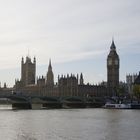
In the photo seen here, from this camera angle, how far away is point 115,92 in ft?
526

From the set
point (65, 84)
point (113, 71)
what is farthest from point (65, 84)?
point (113, 71)

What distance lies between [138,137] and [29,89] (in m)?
138

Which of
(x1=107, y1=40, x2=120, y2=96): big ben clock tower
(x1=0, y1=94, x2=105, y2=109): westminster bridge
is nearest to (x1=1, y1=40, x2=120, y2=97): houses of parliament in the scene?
(x1=107, y1=40, x2=120, y2=96): big ben clock tower

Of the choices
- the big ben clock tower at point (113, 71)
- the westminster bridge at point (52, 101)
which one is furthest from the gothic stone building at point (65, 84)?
the westminster bridge at point (52, 101)

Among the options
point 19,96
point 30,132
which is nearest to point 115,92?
point 19,96

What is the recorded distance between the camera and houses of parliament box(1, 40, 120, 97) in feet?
500

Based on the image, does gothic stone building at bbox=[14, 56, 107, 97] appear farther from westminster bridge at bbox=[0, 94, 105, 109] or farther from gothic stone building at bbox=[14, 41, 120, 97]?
westminster bridge at bbox=[0, 94, 105, 109]

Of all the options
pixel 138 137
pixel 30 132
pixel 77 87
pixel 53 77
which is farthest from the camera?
pixel 53 77

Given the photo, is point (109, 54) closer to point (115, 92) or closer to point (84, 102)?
point (115, 92)

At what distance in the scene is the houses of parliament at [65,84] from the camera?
152475mm

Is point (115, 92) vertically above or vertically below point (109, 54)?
below

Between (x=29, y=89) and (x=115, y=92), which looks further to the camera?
(x=29, y=89)

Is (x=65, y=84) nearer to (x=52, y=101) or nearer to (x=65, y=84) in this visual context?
(x=65, y=84)

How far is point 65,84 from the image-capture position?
154375 mm
